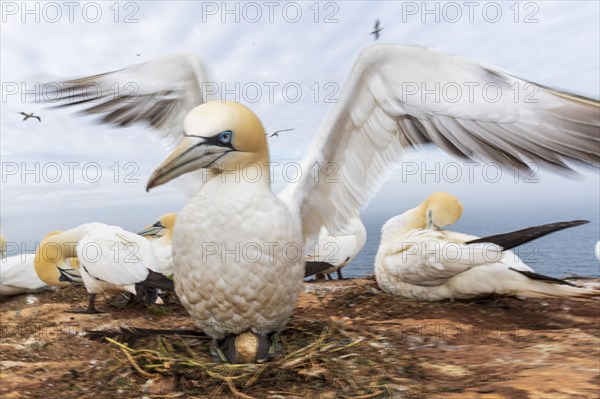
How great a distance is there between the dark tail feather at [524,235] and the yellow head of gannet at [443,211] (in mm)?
1389

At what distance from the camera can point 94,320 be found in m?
4.45

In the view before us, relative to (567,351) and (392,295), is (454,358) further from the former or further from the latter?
(392,295)

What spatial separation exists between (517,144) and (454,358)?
51.9 inches

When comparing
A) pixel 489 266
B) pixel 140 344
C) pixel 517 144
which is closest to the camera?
pixel 517 144

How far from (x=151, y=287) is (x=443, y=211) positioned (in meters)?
3.46

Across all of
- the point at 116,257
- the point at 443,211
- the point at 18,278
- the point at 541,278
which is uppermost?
the point at 443,211

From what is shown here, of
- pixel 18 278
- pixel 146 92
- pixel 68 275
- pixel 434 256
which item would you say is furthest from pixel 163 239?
pixel 434 256

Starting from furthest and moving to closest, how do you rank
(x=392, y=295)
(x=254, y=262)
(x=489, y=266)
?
(x=392, y=295) → (x=489, y=266) → (x=254, y=262)

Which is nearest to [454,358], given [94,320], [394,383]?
[394,383]

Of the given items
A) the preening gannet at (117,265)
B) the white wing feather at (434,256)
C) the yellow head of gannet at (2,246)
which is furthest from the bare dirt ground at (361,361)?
the yellow head of gannet at (2,246)

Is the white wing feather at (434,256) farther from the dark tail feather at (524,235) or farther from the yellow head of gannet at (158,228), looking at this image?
the yellow head of gannet at (158,228)

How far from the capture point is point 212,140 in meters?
2.49

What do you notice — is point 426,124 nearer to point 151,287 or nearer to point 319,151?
point 319,151

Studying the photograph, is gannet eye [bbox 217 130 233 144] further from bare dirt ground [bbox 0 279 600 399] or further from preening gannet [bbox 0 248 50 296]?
preening gannet [bbox 0 248 50 296]
